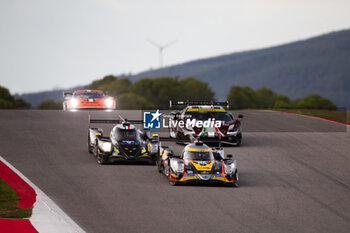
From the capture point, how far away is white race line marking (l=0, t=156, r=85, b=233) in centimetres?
1195

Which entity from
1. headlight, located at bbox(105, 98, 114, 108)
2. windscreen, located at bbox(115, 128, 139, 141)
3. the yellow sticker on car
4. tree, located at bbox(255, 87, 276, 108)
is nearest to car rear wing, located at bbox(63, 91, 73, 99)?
headlight, located at bbox(105, 98, 114, 108)

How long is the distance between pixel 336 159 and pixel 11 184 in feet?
40.8

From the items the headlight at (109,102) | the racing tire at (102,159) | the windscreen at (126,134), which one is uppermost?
the headlight at (109,102)

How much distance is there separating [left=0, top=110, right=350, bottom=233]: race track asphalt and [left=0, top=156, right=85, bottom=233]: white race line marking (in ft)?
0.80

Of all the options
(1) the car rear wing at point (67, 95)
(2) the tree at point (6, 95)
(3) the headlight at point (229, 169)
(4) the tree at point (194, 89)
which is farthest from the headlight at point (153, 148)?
(2) the tree at point (6, 95)

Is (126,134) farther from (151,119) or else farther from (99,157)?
(99,157)

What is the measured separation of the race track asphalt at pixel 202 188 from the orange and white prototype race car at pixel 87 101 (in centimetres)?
763

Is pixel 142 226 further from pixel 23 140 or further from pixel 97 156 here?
pixel 23 140

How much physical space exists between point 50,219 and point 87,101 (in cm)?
2473

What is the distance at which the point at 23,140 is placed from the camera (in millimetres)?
26000

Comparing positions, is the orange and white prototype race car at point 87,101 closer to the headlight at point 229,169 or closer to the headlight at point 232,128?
the headlight at point 232,128

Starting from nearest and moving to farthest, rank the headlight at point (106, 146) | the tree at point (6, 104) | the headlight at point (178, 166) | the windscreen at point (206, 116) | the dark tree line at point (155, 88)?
the headlight at point (178, 166) → the headlight at point (106, 146) → the windscreen at point (206, 116) → the tree at point (6, 104) → the dark tree line at point (155, 88)

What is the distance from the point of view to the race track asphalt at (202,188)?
13.1m

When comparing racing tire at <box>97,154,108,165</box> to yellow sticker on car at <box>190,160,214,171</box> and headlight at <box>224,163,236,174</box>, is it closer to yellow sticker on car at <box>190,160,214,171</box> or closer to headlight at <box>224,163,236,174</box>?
yellow sticker on car at <box>190,160,214,171</box>
